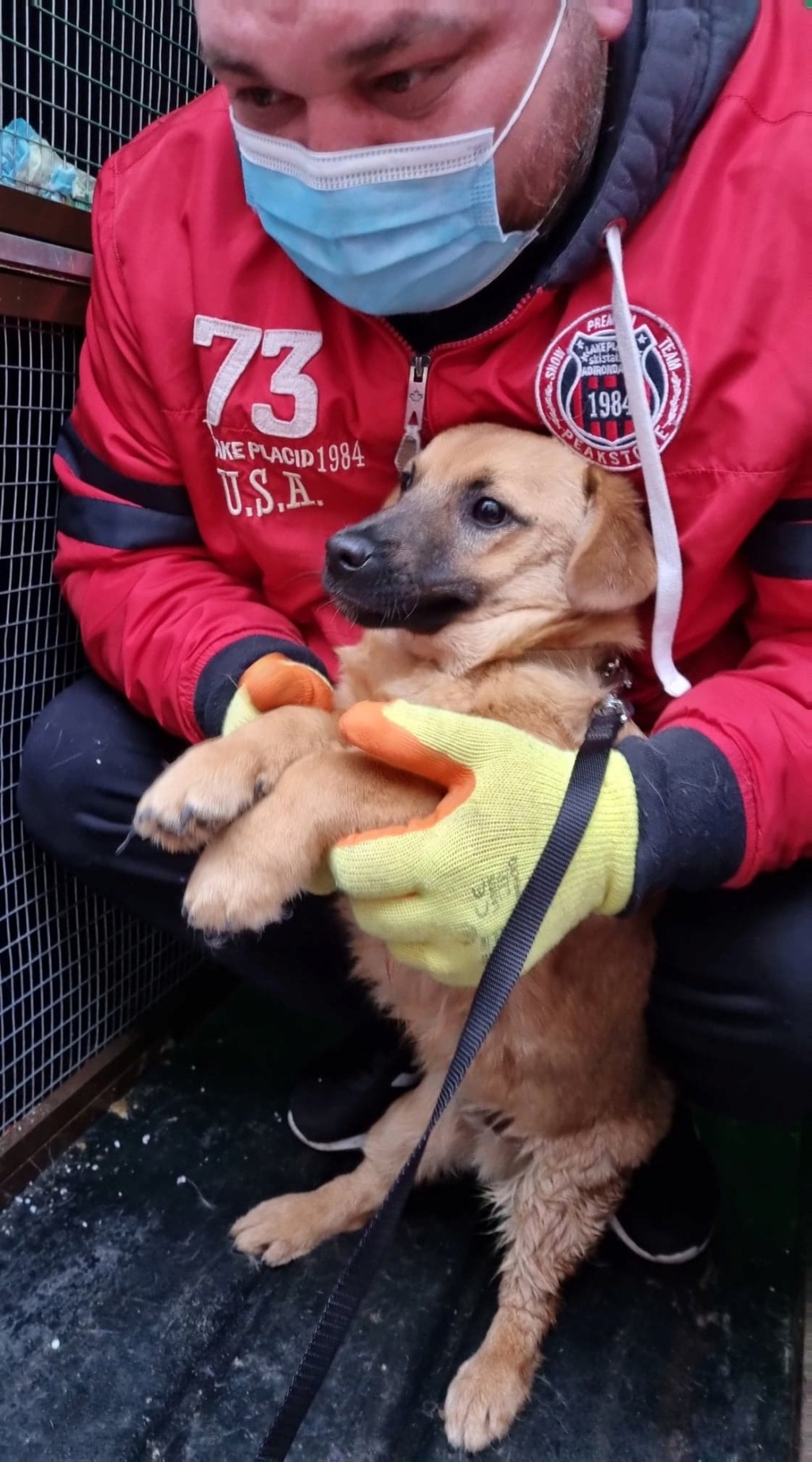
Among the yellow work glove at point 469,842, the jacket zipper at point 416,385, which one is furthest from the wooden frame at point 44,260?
the yellow work glove at point 469,842

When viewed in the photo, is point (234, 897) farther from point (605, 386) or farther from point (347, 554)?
point (605, 386)

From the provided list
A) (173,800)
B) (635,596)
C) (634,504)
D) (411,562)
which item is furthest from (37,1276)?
(634,504)

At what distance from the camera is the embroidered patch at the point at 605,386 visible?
148 cm

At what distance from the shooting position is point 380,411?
1711 millimetres

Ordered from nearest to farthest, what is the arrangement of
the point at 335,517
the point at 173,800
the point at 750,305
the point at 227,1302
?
the point at 173,800, the point at 750,305, the point at 227,1302, the point at 335,517

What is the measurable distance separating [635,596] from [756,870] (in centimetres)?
46

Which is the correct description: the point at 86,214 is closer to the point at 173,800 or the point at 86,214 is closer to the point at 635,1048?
the point at 173,800

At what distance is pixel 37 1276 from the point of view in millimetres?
1751

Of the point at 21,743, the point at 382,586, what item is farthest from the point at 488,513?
the point at 21,743

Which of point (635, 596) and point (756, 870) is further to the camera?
point (635, 596)

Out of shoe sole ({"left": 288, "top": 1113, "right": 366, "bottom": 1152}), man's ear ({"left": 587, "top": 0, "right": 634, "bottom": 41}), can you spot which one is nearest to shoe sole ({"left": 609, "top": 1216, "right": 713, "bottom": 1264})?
shoe sole ({"left": 288, "top": 1113, "right": 366, "bottom": 1152})

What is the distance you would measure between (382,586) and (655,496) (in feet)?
1.38

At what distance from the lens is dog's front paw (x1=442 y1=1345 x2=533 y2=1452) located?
1575 mm

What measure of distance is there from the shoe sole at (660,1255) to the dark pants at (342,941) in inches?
10.0
